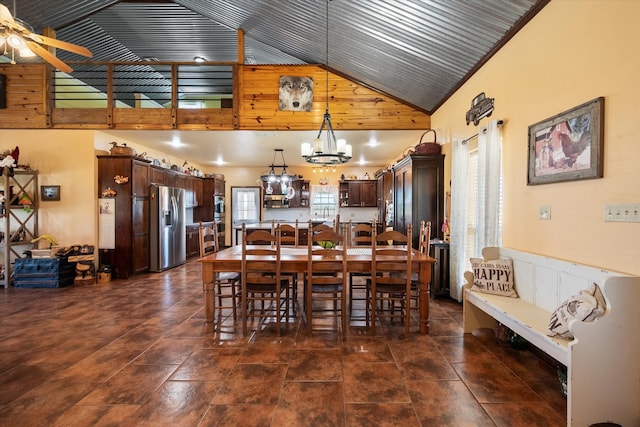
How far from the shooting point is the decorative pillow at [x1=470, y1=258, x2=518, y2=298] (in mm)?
2730

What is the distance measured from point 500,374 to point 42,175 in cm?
701

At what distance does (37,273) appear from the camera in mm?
4770

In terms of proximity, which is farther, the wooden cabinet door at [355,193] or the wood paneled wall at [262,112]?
the wooden cabinet door at [355,193]

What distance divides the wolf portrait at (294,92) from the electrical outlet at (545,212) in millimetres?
3757

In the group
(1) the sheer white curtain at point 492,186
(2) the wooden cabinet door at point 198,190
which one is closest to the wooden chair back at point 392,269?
(1) the sheer white curtain at point 492,186

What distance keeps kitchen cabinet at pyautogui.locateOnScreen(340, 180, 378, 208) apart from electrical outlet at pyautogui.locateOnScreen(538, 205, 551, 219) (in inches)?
255

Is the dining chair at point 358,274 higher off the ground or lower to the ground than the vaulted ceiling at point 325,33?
lower

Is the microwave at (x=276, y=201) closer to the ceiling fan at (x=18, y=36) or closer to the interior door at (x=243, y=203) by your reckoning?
the interior door at (x=243, y=203)

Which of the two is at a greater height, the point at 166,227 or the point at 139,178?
the point at 139,178

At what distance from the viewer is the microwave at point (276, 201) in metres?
8.92

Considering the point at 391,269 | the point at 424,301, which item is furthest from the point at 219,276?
the point at 424,301

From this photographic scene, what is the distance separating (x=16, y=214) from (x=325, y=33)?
235 inches

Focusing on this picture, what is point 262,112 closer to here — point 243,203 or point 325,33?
point 325,33

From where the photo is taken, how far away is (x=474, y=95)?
3660 millimetres
